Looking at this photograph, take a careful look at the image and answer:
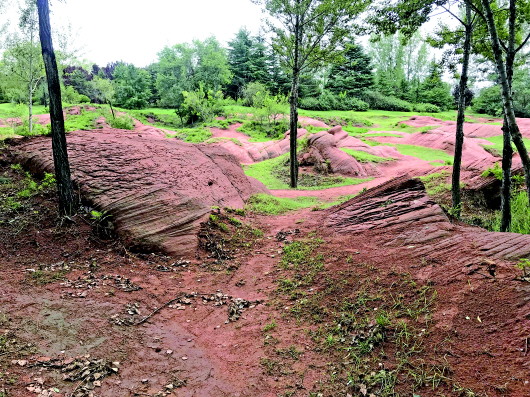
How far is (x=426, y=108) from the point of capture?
45.0 meters

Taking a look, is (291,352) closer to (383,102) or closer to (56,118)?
(56,118)

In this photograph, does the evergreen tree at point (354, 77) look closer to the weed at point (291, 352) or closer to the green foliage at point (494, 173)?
the green foliage at point (494, 173)

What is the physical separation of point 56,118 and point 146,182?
7.24ft

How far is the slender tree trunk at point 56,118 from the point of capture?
6.40 metres

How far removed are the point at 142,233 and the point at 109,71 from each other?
63428mm

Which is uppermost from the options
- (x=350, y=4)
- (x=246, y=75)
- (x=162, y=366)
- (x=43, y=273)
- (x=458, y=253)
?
(x=246, y=75)

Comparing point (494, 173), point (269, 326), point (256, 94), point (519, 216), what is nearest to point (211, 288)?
point (269, 326)

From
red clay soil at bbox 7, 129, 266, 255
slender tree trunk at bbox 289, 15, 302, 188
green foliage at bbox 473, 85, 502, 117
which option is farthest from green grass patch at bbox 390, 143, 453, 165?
green foliage at bbox 473, 85, 502, 117

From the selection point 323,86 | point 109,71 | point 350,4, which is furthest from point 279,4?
point 109,71

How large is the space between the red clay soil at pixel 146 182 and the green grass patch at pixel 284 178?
20.2 ft

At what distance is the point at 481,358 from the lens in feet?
10.3

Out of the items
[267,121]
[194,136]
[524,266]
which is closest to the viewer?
[524,266]

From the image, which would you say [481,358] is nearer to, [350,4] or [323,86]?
[350,4]

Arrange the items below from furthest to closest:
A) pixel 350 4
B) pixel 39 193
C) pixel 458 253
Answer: pixel 350 4, pixel 39 193, pixel 458 253
